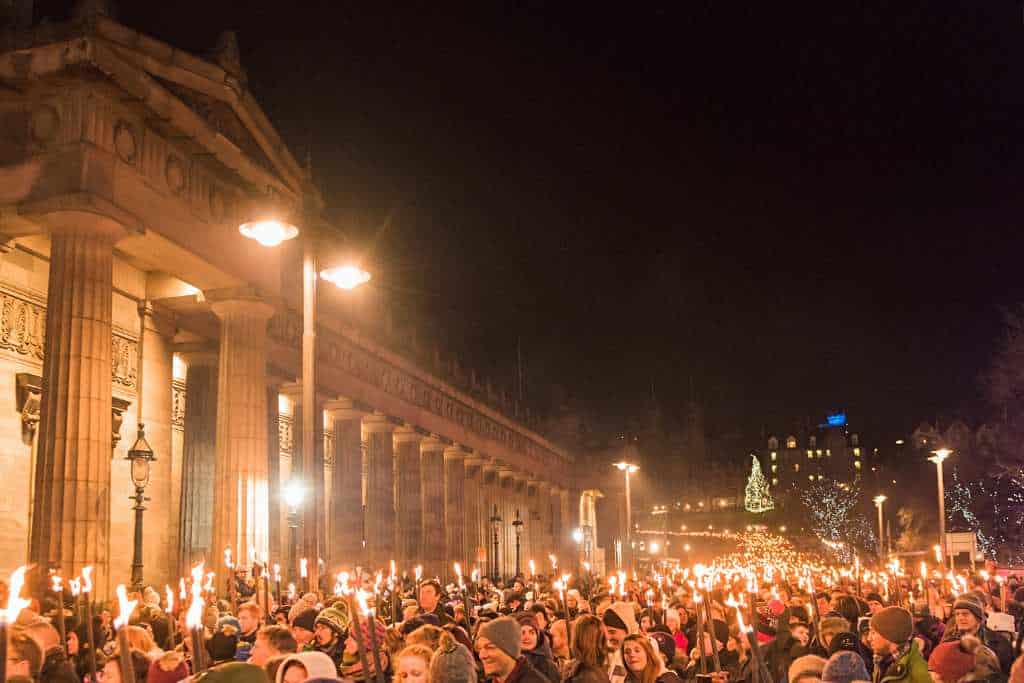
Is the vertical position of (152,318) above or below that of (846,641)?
above

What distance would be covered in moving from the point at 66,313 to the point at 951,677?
15.9 metres

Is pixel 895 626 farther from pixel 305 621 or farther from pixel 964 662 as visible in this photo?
pixel 305 621

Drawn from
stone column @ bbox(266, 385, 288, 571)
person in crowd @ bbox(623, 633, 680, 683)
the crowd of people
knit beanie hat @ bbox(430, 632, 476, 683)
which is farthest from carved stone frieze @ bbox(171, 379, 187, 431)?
knit beanie hat @ bbox(430, 632, 476, 683)

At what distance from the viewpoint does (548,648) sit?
8875 mm

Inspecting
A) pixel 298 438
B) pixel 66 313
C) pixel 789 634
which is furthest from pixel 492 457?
pixel 789 634

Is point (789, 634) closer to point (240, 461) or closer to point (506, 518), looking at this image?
point (240, 461)

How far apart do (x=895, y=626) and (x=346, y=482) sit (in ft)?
116

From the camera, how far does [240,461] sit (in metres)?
25.7

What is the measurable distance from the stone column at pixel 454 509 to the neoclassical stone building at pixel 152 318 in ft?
48.9

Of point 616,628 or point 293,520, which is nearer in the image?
point 616,628

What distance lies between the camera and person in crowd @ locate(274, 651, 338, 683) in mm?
6254

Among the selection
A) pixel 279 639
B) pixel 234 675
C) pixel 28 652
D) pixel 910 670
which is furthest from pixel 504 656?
pixel 28 652

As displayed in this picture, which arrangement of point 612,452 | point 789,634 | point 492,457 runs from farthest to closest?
1. point 612,452
2. point 492,457
3. point 789,634

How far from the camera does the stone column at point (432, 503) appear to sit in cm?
5431
